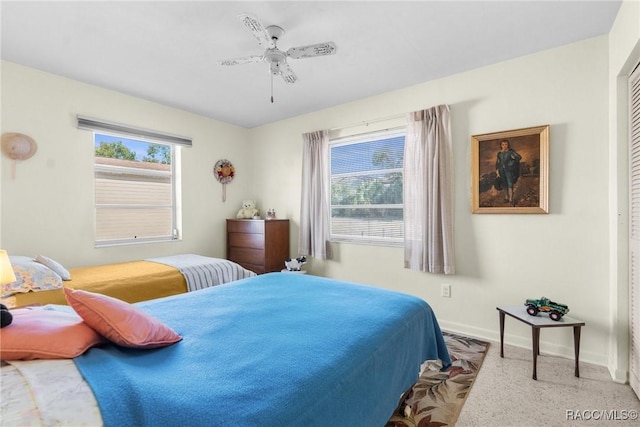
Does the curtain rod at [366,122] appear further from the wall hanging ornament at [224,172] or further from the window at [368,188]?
the wall hanging ornament at [224,172]

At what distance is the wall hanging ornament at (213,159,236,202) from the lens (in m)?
4.39

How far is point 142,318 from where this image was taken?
1188 mm

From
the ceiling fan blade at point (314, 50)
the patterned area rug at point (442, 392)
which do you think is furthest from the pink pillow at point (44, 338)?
the ceiling fan blade at point (314, 50)

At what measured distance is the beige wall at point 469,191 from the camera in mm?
2328

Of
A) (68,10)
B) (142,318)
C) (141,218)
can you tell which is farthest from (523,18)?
(141,218)

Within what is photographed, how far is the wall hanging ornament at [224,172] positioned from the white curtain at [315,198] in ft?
4.07

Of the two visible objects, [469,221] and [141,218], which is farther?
[141,218]

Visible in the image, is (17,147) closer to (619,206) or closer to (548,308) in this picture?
(548,308)

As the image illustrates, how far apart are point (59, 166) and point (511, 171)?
4365mm

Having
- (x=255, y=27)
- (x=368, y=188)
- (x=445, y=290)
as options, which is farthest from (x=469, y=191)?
(x=255, y=27)

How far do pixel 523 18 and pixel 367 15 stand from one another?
1.12 m

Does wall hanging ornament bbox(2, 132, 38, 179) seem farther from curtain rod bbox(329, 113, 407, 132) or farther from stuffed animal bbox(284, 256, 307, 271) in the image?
curtain rod bbox(329, 113, 407, 132)

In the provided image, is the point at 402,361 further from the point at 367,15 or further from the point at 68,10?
the point at 68,10

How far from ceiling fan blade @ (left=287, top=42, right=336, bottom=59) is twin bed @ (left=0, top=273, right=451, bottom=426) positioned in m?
1.64
